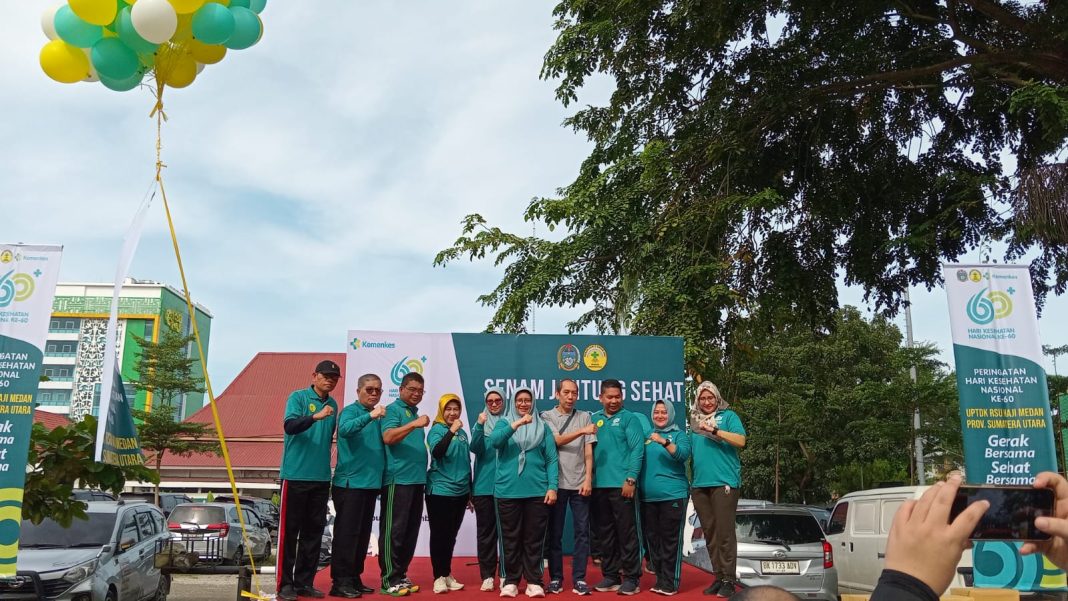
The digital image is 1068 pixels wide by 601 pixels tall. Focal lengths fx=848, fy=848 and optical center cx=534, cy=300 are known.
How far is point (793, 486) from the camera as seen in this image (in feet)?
89.7

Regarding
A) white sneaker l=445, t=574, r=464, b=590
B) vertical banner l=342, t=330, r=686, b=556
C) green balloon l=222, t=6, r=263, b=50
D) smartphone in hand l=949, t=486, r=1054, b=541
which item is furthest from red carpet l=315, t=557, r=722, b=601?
smartphone in hand l=949, t=486, r=1054, b=541

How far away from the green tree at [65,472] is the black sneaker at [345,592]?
1601mm

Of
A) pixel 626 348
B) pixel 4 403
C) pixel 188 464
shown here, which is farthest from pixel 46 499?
pixel 188 464

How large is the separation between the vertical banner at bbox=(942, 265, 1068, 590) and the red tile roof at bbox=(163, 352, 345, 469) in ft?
82.8

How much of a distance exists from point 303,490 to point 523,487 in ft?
5.57

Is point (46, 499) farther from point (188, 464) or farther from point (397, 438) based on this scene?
point (188, 464)

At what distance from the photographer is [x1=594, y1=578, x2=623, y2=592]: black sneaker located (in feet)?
22.4

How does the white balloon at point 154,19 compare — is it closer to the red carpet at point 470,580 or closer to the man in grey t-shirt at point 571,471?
the man in grey t-shirt at point 571,471

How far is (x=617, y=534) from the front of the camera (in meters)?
7.06

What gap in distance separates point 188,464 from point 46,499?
31621mm

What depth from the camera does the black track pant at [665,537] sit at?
689 cm

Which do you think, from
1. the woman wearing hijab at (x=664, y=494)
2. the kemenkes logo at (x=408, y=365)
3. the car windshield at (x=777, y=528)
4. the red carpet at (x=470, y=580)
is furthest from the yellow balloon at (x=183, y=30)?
the car windshield at (x=777, y=528)

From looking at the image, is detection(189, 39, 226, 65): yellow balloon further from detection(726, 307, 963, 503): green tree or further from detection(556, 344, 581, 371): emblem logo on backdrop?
detection(726, 307, 963, 503): green tree

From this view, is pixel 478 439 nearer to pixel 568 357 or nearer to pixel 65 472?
pixel 568 357
